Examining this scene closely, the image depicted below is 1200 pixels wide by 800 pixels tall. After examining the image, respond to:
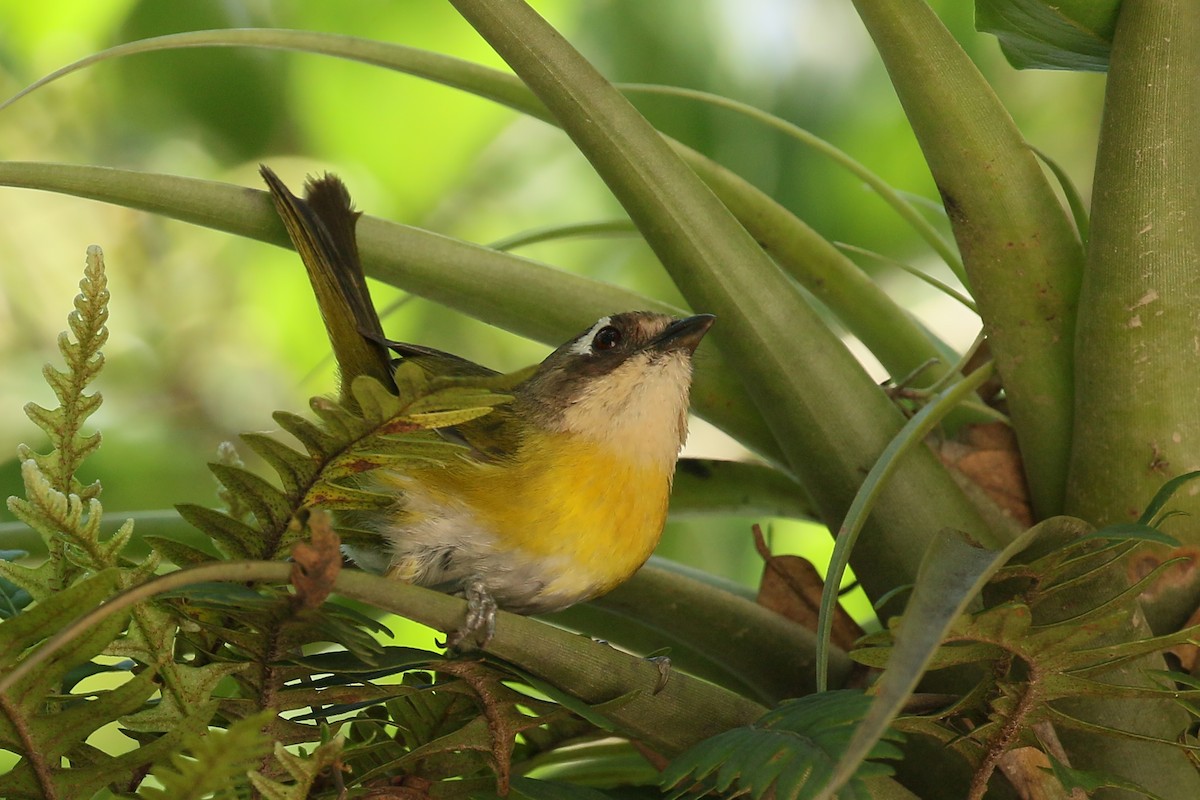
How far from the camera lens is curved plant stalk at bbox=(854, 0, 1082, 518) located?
25.0 inches

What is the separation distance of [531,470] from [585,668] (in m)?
0.30

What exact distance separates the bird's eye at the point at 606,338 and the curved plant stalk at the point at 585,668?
1.19 feet

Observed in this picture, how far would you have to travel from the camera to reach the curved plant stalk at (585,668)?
1.36 ft

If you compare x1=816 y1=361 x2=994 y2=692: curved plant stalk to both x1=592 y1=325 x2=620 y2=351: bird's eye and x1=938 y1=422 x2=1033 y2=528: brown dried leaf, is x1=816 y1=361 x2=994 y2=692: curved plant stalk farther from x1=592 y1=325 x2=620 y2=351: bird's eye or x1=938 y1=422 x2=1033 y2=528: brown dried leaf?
x1=592 y1=325 x2=620 y2=351: bird's eye

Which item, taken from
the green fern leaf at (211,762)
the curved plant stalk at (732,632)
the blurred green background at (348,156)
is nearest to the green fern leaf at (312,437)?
the green fern leaf at (211,762)

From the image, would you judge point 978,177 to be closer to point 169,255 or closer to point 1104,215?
point 1104,215

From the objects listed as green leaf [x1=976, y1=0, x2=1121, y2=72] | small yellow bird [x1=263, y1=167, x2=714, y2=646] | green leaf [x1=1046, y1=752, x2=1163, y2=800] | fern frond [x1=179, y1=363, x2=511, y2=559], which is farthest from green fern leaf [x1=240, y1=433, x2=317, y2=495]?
green leaf [x1=976, y1=0, x2=1121, y2=72]

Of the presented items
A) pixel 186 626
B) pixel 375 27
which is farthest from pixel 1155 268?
pixel 375 27

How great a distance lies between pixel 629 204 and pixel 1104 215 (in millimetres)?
268

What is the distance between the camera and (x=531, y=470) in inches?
31.4

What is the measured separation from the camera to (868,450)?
2.21ft

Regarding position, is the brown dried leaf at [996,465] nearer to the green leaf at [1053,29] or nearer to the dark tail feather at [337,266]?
the green leaf at [1053,29]

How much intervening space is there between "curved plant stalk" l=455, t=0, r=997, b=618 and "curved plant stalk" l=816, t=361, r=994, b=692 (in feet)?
0.23

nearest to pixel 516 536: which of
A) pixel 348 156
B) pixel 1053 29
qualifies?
pixel 1053 29
